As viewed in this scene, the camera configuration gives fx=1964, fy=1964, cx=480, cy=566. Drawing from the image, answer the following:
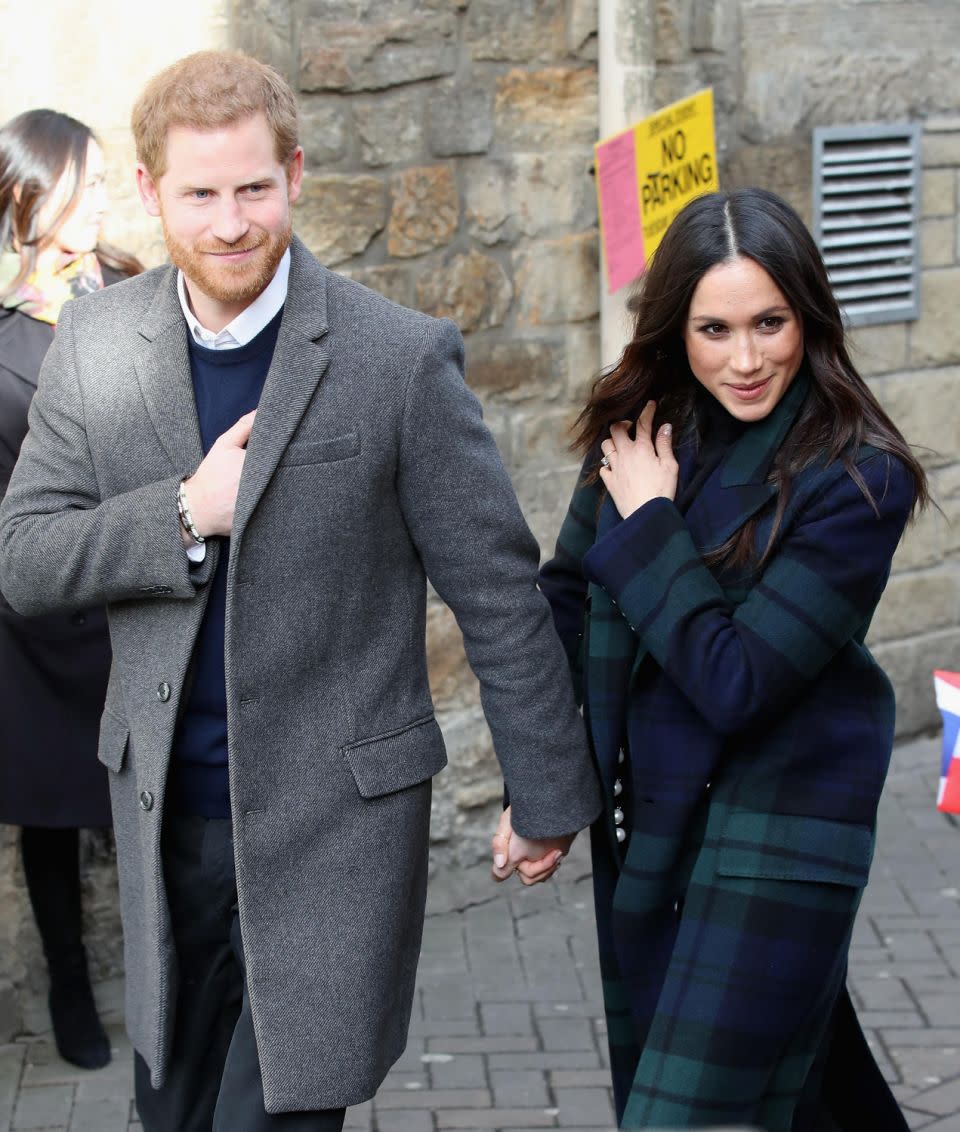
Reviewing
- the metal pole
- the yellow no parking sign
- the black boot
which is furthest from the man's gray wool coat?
the metal pole

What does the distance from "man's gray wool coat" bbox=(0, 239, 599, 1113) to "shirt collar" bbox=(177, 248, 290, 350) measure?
2cm

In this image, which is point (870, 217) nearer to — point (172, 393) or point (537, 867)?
point (537, 867)

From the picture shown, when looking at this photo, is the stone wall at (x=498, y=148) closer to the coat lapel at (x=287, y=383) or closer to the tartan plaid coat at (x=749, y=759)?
the coat lapel at (x=287, y=383)

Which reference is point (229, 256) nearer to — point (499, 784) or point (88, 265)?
point (88, 265)

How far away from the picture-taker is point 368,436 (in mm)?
2773

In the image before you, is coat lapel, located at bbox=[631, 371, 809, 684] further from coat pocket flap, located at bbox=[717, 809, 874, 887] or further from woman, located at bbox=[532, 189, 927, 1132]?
coat pocket flap, located at bbox=[717, 809, 874, 887]

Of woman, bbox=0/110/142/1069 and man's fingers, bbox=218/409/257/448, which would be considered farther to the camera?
woman, bbox=0/110/142/1069

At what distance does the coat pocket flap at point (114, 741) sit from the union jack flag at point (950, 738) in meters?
1.24

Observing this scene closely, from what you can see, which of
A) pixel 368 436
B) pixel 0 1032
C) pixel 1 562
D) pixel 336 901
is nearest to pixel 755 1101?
pixel 336 901

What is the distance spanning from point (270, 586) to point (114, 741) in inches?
16.3

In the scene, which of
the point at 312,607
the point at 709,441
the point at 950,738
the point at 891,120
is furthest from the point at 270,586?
the point at 891,120

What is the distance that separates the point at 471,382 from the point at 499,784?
3.67 ft

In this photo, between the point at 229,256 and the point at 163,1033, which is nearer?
the point at 229,256

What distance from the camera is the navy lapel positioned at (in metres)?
2.87
